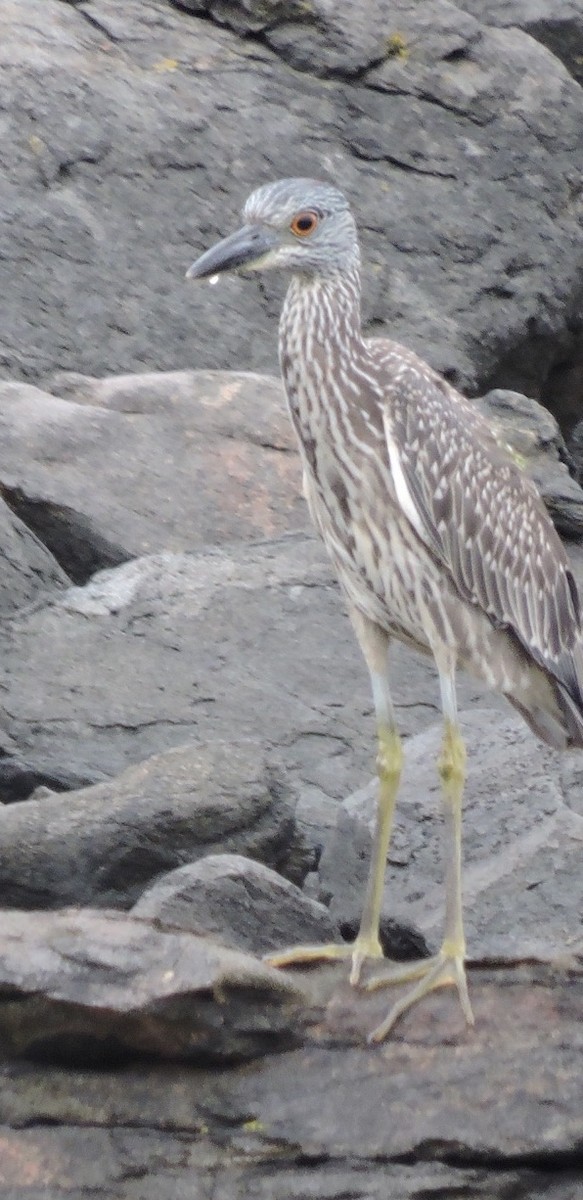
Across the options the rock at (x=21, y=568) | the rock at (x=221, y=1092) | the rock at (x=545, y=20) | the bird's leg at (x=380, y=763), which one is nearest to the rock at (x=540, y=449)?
the rock at (x=21, y=568)

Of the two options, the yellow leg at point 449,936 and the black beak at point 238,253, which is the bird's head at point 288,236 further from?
the yellow leg at point 449,936

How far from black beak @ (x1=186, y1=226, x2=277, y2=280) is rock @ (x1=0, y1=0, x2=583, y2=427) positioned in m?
4.31

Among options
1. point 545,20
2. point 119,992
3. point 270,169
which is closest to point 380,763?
point 119,992

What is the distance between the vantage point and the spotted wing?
670cm

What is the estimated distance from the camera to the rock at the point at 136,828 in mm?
6965

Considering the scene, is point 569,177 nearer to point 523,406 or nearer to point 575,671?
point 523,406

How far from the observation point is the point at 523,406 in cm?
1091

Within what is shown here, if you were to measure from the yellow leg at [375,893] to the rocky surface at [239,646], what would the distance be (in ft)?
0.72

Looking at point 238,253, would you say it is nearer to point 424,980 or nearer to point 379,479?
point 379,479

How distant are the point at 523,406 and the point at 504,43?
112 inches

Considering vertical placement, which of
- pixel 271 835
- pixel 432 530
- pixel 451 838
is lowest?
pixel 271 835

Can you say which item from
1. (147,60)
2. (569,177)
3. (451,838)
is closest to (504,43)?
(569,177)

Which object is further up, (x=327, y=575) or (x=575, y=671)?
(x=575, y=671)

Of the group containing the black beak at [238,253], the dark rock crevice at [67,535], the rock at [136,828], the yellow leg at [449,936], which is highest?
the black beak at [238,253]
